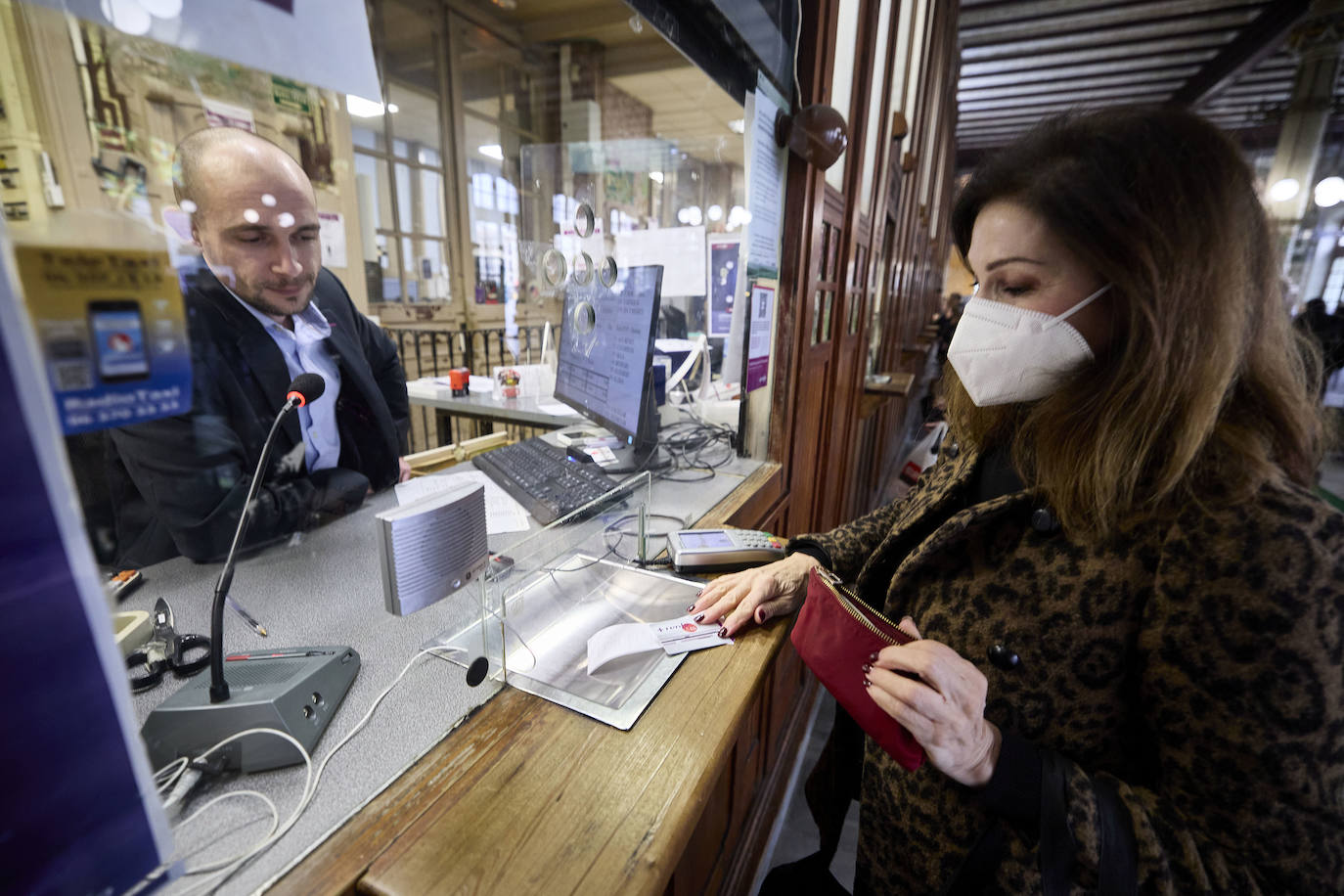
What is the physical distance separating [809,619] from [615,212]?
1.98 m

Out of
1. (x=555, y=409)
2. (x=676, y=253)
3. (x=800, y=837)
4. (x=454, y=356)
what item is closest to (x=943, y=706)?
(x=800, y=837)

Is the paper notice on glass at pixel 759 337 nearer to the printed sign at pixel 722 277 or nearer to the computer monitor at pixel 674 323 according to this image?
the printed sign at pixel 722 277

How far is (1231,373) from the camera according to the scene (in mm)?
619

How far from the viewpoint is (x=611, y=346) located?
1434 millimetres

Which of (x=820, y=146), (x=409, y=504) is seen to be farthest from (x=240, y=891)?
(x=820, y=146)

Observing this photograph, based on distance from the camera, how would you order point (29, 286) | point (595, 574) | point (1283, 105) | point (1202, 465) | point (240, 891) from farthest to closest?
1. point (1283, 105)
2. point (595, 574)
3. point (1202, 465)
4. point (240, 891)
5. point (29, 286)

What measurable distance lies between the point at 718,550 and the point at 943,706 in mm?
445

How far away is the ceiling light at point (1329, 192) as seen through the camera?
16.9 ft

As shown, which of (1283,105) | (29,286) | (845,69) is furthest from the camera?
(1283,105)

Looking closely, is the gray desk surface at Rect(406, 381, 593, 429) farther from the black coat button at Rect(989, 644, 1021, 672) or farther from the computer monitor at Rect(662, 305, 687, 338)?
the black coat button at Rect(989, 644, 1021, 672)

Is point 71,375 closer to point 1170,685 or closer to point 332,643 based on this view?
point 332,643

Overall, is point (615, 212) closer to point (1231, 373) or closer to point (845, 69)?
point (845, 69)

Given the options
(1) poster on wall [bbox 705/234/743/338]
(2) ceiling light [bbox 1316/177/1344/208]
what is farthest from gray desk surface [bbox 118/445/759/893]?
(2) ceiling light [bbox 1316/177/1344/208]

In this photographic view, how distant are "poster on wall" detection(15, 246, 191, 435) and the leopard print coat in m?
0.87
